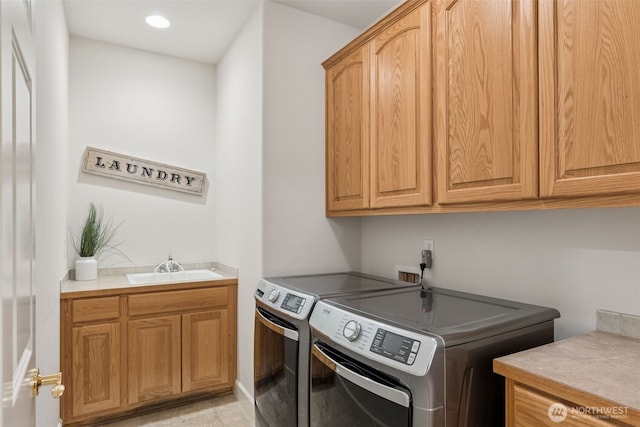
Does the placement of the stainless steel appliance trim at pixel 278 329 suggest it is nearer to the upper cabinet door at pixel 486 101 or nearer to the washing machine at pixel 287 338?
the washing machine at pixel 287 338

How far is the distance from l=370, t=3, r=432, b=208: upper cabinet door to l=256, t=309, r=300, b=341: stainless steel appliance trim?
0.80m

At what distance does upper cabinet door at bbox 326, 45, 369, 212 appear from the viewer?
7.14 ft

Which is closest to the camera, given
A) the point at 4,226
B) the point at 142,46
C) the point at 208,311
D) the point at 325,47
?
the point at 4,226

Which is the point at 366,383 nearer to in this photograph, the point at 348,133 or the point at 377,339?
the point at 377,339

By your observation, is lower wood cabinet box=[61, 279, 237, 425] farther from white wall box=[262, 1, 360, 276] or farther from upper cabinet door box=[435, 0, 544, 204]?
upper cabinet door box=[435, 0, 544, 204]

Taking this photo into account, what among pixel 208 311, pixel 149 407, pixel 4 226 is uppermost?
pixel 4 226

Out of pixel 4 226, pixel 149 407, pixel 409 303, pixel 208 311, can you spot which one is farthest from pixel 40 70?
pixel 149 407

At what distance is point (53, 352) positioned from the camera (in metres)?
2.17

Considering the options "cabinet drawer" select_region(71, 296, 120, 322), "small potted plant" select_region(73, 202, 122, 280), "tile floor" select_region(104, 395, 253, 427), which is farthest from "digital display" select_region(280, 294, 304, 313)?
"small potted plant" select_region(73, 202, 122, 280)

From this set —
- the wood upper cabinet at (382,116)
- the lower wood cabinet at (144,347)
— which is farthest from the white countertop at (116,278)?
the wood upper cabinet at (382,116)

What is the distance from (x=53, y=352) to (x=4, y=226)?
78.4 inches

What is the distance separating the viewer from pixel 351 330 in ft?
4.53

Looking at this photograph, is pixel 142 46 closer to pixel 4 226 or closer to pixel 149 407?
pixel 149 407

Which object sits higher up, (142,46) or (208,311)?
(142,46)
